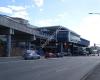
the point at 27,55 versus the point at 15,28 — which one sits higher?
the point at 15,28

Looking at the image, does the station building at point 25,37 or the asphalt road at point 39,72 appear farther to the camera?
the station building at point 25,37

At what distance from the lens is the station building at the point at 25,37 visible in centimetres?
6428

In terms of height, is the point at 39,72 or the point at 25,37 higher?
the point at 25,37

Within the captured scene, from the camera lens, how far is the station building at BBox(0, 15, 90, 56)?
64.3m

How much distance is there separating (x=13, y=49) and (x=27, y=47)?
9.93 meters

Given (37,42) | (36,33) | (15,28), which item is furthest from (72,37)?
(15,28)

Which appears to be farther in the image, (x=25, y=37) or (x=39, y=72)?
(x=25, y=37)

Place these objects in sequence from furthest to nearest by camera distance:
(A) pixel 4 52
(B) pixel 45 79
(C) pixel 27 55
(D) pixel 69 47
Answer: (D) pixel 69 47
(A) pixel 4 52
(C) pixel 27 55
(B) pixel 45 79

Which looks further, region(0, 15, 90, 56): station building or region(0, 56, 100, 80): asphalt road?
region(0, 15, 90, 56): station building

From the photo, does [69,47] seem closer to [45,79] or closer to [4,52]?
[4,52]

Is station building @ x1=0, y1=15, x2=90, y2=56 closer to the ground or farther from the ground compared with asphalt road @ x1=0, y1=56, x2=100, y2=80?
farther from the ground

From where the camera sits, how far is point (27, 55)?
176ft

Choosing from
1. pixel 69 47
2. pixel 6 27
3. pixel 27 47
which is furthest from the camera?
pixel 69 47

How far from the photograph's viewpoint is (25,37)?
83.6 metres
